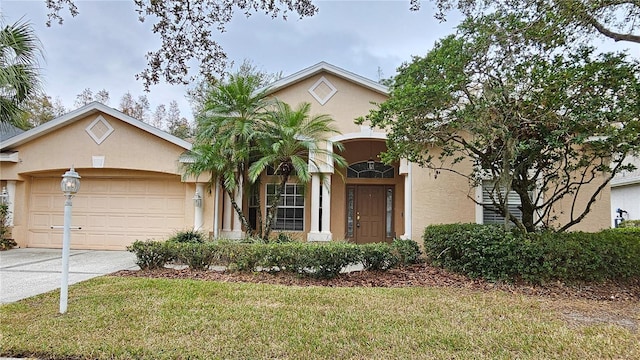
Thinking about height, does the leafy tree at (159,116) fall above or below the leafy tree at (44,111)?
above

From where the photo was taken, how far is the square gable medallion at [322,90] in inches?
429

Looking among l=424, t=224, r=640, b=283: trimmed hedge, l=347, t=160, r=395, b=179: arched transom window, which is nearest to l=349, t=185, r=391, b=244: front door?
l=347, t=160, r=395, b=179: arched transom window

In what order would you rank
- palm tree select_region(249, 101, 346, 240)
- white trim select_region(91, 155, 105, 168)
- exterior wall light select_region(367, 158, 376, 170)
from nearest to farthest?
palm tree select_region(249, 101, 346, 240) → white trim select_region(91, 155, 105, 168) → exterior wall light select_region(367, 158, 376, 170)

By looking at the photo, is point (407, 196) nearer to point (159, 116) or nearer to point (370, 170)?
point (370, 170)

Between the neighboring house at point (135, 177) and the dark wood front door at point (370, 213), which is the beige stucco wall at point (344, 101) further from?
the dark wood front door at point (370, 213)

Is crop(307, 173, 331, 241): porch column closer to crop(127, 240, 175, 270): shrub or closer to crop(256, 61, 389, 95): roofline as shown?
crop(256, 61, 389, 95): roofline

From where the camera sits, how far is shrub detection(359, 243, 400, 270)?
748cm

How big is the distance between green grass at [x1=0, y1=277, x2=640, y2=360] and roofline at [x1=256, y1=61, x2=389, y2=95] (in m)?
6.45

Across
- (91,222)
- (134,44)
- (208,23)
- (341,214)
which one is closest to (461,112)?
(208,23)

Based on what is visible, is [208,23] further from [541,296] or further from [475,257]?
[541,296]

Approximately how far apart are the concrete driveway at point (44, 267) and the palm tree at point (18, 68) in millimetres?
3590

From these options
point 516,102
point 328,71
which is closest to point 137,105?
point 328,71

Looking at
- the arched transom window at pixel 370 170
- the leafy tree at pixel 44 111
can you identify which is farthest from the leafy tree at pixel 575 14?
the leafy tree at pixel 44 111

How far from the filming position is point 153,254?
7730mm
